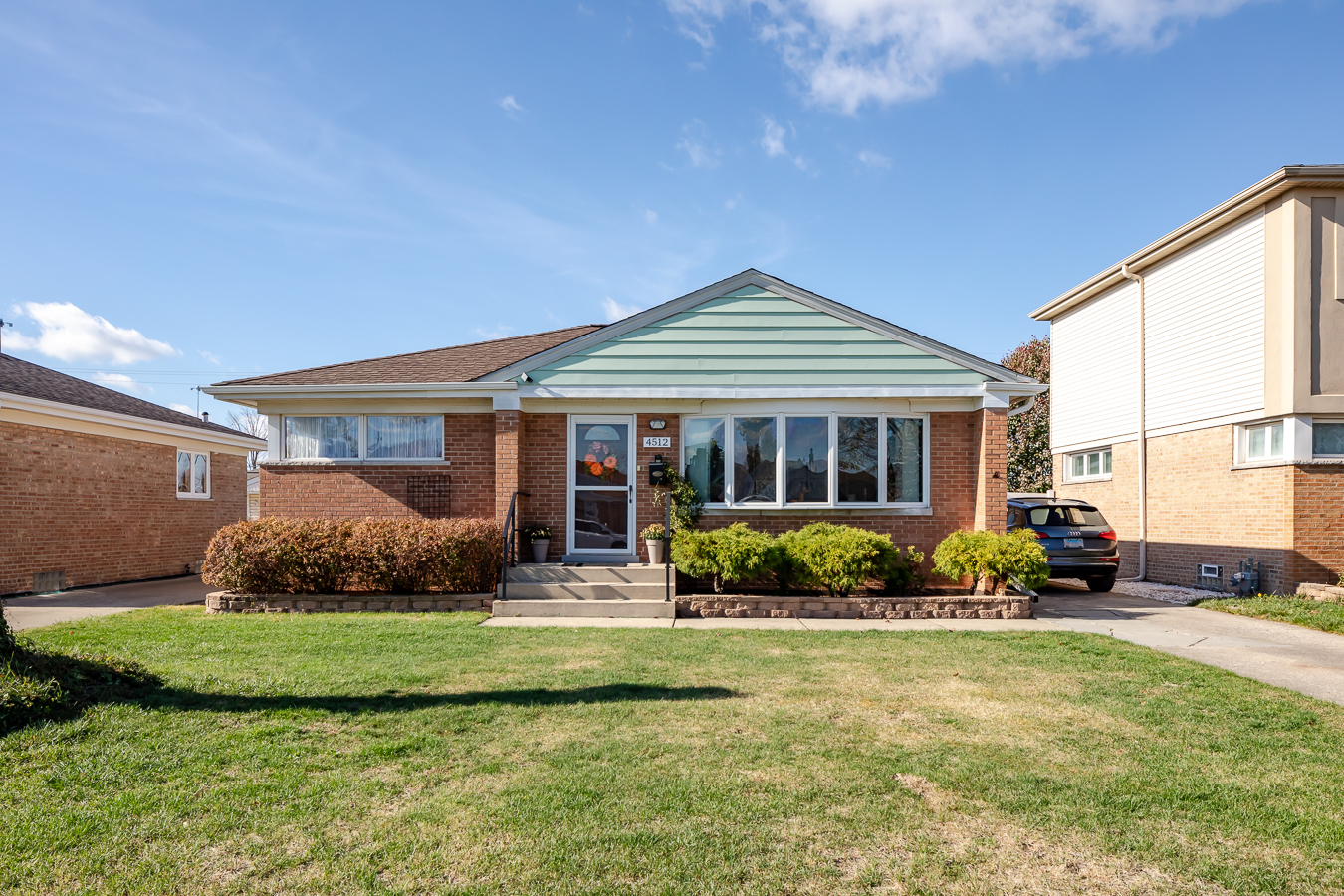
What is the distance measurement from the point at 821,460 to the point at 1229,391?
769cm

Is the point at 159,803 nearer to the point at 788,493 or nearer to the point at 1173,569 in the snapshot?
the point at 788,493

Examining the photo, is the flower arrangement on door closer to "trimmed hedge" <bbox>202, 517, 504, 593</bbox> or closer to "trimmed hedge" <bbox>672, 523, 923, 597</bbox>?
"trimmed hedge" <bbox>672, 523, 923, 597</bbox>

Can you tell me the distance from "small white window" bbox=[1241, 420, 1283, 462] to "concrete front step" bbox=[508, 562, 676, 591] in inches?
396

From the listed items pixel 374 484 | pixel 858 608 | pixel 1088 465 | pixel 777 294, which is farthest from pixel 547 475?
pixel 1088 465

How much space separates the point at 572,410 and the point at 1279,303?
451 inches

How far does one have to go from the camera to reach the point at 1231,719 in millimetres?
5340

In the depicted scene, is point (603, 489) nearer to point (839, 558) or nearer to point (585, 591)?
point (585, 591)

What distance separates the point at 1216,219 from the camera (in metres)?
13.2

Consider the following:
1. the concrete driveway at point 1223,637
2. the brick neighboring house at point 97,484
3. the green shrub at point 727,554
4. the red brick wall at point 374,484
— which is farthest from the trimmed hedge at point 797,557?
the brick neighboring house at point 97,484

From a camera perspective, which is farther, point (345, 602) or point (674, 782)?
point (345, 602)

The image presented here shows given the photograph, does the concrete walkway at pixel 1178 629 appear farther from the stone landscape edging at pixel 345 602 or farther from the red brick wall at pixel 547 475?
the red brick wall at pixel 547 475

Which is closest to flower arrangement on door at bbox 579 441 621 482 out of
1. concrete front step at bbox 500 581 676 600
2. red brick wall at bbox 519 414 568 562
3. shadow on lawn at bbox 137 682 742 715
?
red brick wall at bbox 519 414 568 562

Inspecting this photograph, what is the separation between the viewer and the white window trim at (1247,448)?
1186 cm

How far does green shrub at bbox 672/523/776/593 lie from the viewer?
1006 centimetres
